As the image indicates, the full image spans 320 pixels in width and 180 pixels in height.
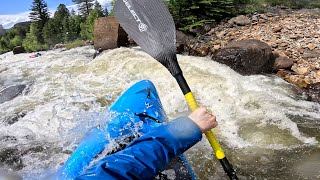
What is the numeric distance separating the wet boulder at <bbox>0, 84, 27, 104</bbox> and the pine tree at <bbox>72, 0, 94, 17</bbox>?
2080 centimetres

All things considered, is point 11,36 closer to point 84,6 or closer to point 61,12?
point 61,12

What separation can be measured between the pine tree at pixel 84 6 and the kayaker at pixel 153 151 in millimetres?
25131

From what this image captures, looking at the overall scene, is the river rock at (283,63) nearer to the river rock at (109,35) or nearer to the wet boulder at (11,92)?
the river rock at (109,35)

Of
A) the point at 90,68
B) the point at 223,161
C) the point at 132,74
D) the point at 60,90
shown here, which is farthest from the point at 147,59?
the point at 223,161

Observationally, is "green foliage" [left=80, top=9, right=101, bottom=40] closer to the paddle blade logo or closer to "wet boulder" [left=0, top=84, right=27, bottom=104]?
"wet boulder" [left=0, top=84, right=27, bottom=104]

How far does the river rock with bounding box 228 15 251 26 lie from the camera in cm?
734

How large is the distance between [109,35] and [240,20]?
305cm

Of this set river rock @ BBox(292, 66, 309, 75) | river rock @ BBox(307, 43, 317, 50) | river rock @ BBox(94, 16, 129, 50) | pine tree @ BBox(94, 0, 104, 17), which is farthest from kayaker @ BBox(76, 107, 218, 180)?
pine tree @ BBox(94, 0, 104, 17)

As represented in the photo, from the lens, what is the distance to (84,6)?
1005 inches

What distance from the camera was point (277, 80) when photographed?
4.84 m

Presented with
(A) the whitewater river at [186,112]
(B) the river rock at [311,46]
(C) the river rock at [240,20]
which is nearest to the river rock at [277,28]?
(C) the river rock at [240,20]

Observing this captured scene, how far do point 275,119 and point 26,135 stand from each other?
9.04ft

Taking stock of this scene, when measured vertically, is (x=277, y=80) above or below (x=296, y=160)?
above

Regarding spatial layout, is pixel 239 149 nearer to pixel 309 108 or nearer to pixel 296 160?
pixel 296 160
